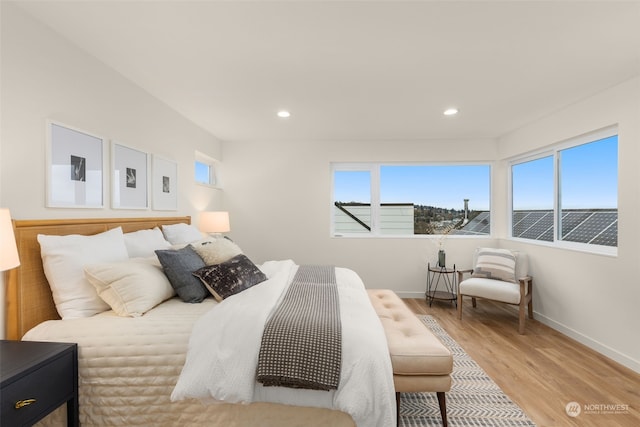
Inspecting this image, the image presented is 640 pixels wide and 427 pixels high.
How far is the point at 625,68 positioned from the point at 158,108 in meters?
4.11

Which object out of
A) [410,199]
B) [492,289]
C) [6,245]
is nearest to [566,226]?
[492,289]

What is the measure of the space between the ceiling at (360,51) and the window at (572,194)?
58 centimetres

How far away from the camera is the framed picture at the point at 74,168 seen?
1.88 metres

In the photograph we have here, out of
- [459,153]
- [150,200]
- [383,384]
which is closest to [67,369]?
[383,384]

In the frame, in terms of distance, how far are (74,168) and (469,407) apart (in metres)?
3.19

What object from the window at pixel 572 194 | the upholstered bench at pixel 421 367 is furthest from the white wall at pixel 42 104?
the window at pixel 572 194

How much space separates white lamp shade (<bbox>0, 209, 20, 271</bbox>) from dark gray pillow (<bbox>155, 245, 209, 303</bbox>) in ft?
2.51

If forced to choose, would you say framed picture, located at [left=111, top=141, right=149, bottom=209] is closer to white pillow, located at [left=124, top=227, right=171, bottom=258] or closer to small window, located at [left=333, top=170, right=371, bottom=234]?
white pillow, located at [left=124, top=227, right=171, bottom=258]

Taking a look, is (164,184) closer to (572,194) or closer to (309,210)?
(309,210)

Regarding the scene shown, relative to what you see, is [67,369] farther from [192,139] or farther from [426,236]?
[426,236]

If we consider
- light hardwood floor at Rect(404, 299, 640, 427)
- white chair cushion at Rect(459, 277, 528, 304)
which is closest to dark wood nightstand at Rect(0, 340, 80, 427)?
light hardwood floor at Rect(404, 299, 640, 427)

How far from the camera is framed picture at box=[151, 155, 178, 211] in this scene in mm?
2967

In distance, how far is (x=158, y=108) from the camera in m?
2.98

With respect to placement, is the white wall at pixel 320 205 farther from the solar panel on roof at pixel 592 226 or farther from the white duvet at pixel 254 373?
the white duvet at pixel 254 373
